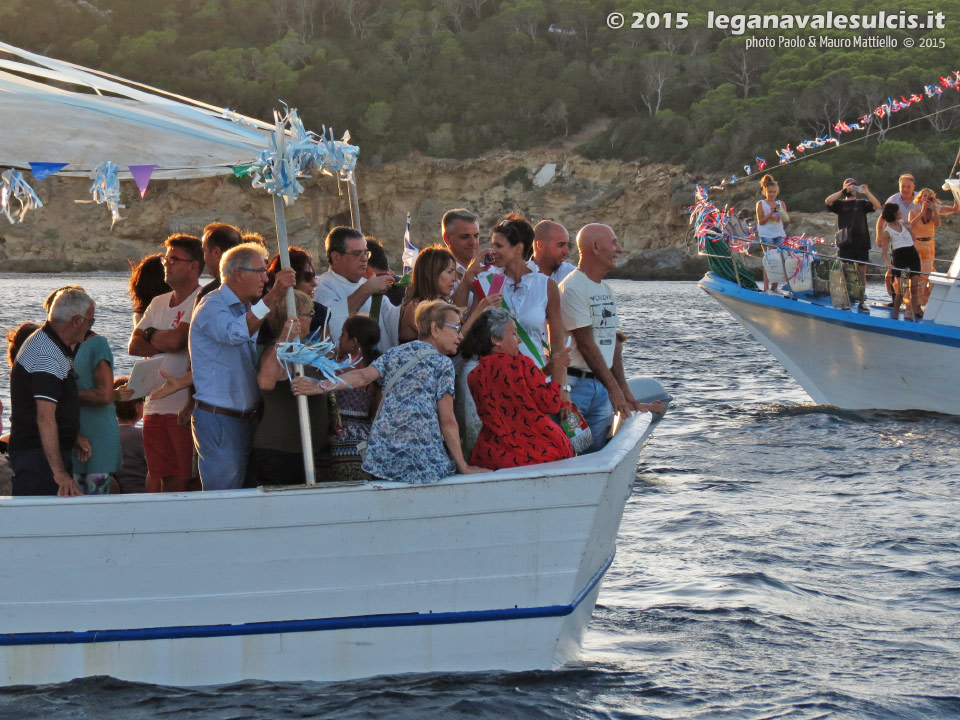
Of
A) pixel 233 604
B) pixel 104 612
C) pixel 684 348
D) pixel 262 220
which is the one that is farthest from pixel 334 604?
pixel 262 220

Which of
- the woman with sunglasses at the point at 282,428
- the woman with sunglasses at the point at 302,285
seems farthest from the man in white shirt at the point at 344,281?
the woman with sunglasses at the point at 282,428

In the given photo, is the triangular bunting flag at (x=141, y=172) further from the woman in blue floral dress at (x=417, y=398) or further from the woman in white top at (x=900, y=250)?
the woman in white top at (x=900, y=250)

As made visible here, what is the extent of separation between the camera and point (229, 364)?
539 cm

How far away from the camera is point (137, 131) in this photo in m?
5.18

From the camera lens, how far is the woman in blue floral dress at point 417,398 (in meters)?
5.21

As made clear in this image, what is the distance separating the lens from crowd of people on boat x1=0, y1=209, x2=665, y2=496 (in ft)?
17.2

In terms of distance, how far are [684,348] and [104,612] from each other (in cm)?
2229

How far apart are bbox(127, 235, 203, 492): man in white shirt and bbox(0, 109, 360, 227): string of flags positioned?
850 mm

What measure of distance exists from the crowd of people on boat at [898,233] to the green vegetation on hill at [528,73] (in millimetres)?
36586

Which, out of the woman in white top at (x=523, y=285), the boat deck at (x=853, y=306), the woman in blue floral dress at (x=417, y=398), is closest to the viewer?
the woman in blue floral dress at (x=417, y=398)

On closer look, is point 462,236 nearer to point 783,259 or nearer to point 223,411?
point 223,411

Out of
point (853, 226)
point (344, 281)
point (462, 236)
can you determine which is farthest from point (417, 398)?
point (853, 226)

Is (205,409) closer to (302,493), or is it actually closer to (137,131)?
(302,493)

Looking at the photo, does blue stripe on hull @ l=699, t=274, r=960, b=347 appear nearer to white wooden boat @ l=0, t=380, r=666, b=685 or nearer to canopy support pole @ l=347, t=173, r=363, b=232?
canopy support pole @ l=347, t=173, r=363, b=232
